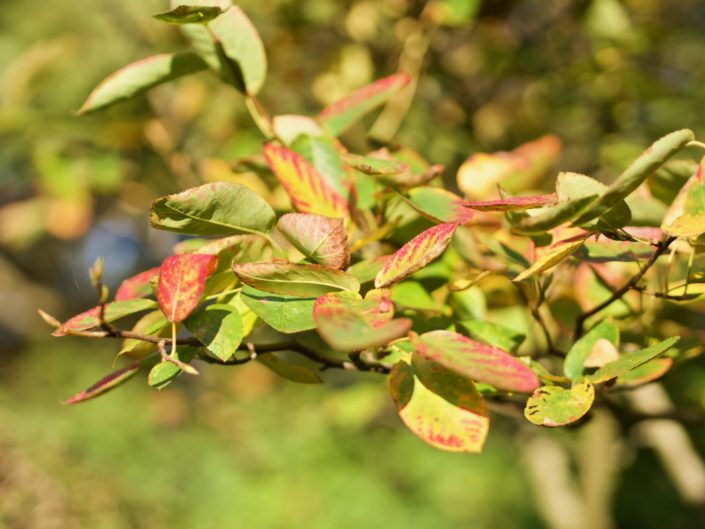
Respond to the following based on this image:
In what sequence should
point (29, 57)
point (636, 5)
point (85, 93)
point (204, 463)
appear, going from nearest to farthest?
point (29, 57) → point (636, 5) → point (85, 93) → point (204, 463)

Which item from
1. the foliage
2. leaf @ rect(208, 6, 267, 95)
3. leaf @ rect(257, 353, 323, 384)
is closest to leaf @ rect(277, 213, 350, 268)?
the foliage

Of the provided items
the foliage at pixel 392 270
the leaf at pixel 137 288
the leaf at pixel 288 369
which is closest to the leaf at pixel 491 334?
the foliage at pixel 392 270

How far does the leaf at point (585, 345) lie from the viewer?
1.57ft

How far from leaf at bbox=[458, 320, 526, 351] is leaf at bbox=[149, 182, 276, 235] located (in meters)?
0.17

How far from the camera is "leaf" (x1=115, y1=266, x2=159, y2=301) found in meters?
0.47

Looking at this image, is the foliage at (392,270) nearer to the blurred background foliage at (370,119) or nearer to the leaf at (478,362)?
the leaf at (478,362)

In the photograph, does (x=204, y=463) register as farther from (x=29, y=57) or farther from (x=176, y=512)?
(x=29, y=57)

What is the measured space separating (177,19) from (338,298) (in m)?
0.21

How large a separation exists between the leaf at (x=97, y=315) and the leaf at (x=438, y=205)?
0.19 metres

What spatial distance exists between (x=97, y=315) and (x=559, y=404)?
0.91 feet

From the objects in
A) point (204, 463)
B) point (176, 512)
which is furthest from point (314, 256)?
point (204, 463)

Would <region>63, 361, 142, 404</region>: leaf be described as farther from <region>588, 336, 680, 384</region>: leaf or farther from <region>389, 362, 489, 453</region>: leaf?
<region>588, 336, 680, 384</region>: leaf

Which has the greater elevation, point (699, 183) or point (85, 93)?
point (699, 183)

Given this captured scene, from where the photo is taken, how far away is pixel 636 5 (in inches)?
55.7
